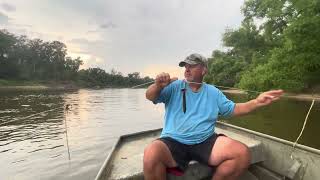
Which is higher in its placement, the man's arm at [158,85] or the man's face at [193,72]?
the man's face at [193,72]

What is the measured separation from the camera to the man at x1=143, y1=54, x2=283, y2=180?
13.9 ft

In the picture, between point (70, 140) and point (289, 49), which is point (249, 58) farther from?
point (70, 140)

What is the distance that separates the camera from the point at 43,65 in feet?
371

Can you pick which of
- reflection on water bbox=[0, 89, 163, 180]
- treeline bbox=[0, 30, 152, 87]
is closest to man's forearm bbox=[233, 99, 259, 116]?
reflection on water bbox=[0, 89, 163, 180]

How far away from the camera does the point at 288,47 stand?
2930cm

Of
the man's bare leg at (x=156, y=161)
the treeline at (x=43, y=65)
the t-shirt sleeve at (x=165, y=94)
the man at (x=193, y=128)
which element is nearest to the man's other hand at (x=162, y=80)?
the man at (x=193, y=128)

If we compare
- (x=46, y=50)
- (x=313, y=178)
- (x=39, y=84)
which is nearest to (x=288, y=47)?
(x=313, y=178)

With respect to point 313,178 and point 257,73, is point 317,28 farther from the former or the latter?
point 313,178

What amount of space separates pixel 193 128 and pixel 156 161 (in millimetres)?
752

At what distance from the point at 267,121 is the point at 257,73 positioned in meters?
14.0

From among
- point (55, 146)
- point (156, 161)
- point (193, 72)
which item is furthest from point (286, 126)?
point (156, 161)

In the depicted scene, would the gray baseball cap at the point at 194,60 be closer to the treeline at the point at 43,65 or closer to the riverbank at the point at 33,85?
the riverbank at the point at 33,85

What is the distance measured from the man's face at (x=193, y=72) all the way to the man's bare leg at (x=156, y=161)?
107 cm

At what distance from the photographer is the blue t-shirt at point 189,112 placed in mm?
4539
